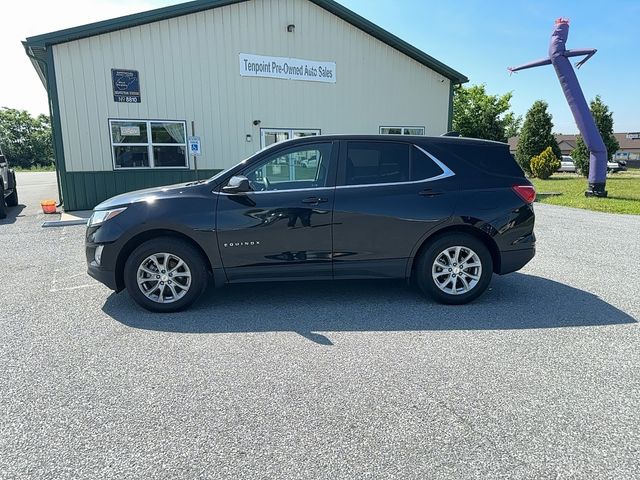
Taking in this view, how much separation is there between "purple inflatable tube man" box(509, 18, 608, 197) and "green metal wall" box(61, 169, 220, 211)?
13.4m

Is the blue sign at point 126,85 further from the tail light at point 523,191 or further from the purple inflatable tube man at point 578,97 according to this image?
the purple inflatable tube man at point 578,97

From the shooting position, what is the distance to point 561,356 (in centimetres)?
333

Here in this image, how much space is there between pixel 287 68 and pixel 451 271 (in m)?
11.0

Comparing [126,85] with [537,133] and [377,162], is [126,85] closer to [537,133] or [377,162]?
[377,162]

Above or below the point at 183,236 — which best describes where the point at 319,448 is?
below

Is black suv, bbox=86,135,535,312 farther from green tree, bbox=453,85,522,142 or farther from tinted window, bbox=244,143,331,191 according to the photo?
green tree, bbox=453,85,522,142

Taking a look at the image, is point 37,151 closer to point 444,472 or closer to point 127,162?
point 127,162

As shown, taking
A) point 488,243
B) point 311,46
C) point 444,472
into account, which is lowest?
point 444,472

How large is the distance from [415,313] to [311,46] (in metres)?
11.8

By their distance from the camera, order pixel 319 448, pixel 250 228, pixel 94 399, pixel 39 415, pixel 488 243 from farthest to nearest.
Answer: pixel 488 243 → pixel 250 228 → pixel 94 399 → pixel 39 415 → pixel 319 448

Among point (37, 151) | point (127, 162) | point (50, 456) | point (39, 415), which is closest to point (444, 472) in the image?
point (50, 456)

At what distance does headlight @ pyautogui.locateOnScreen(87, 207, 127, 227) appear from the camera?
4.18 meters

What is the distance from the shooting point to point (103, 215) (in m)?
4.24

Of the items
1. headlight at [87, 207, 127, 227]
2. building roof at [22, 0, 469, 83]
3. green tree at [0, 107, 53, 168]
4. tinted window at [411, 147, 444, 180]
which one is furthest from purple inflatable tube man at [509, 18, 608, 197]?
green tree at [0, 107, 53, 168]
